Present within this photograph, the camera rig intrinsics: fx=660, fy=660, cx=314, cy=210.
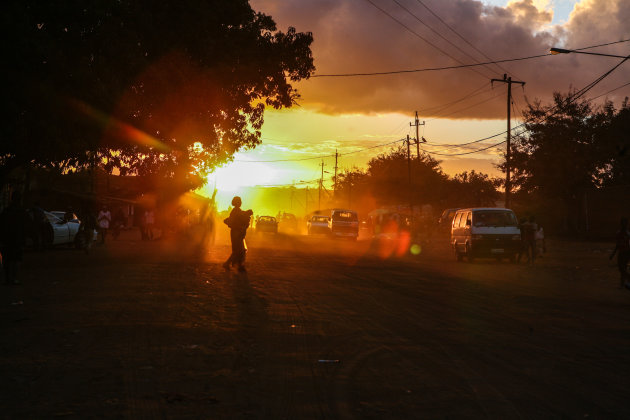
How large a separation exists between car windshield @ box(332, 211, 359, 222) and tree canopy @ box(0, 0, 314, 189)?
23.4m

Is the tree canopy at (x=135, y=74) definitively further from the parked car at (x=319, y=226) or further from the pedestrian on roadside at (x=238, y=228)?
the parked car at (x=319, y=226)

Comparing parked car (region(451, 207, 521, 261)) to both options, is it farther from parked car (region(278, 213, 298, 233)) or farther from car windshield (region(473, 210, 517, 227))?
parked car (region(278, 213, 298, 233))

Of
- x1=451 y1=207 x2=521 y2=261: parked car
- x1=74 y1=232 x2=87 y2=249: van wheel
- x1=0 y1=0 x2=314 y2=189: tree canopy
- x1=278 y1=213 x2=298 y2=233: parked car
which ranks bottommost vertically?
x1=74 y1=232 x2=87 y2=249: van wheel

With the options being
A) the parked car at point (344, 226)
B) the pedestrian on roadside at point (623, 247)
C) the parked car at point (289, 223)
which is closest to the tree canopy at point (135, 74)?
the pedestrian on roadside at point (623, 247)

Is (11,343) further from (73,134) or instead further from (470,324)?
(73,134)

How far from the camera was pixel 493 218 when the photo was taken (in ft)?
81.3

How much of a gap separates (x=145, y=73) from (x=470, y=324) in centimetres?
1185

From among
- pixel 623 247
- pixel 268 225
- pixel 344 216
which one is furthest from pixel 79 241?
pixel 268 225

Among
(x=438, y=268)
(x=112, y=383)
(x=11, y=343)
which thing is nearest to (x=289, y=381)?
(x=112, y=383)

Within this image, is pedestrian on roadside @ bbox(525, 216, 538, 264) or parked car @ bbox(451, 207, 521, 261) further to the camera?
parked car @ bbox(451, 207, 521, 261)

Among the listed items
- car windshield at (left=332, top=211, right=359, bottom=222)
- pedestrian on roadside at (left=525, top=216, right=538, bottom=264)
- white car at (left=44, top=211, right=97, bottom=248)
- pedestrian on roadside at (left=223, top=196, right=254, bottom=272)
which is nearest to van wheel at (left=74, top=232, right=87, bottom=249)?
white car at (left=44, top=211, right=97, bottom=248)

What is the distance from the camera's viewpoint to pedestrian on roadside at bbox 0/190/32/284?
44.5ft

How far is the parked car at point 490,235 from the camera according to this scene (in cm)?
2409

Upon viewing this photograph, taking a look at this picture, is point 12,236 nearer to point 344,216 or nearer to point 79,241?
point 79,241
